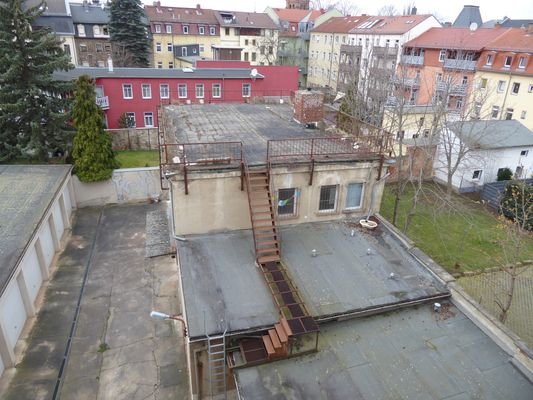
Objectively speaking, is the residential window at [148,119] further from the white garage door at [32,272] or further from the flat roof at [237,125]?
the white garage door at [32,272]

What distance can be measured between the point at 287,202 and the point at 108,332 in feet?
27.7

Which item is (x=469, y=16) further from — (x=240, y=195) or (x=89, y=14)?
(x=240, y=195)

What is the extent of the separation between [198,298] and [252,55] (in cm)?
6634

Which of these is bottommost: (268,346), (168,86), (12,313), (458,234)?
(458,234)

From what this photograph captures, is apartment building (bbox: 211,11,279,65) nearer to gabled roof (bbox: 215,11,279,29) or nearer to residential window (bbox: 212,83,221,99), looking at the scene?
gabled roof (bbox: 215,11,279,29)

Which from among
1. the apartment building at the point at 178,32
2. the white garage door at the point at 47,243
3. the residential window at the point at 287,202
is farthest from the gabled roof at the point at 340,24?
the white garage door at the point at 47,243

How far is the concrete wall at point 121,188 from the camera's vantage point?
24.8 m

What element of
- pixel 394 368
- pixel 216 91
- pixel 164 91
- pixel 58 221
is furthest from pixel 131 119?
pixel 394 368

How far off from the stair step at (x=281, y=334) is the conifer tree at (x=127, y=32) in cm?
5340

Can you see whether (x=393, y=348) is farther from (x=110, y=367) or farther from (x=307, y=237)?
(x=110, y=367)

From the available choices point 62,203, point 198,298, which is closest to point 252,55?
point 62,203

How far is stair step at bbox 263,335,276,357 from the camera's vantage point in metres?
9.25

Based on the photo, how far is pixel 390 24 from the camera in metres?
53.6

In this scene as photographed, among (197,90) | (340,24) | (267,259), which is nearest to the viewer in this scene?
(267,259)
